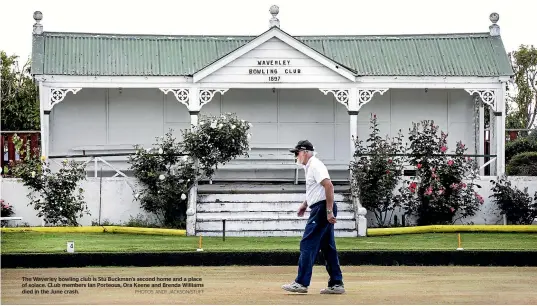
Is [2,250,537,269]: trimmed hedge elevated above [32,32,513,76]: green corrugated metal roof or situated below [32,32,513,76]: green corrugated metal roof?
below

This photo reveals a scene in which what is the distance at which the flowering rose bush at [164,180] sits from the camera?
2348 cm

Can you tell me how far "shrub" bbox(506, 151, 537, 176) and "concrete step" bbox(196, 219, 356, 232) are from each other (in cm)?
569

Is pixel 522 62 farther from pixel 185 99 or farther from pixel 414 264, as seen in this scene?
pixel 414 264

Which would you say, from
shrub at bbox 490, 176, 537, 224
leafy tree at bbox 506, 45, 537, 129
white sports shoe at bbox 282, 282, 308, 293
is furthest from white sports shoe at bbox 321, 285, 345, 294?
leafy tree at bbox 506, 45, 537, 129

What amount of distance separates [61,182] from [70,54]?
12.4 ft

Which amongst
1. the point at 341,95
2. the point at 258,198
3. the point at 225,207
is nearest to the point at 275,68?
the point at 341,95

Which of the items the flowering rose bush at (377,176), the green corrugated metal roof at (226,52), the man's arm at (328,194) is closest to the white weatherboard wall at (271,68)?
the green corrugated metal roof at (226,52)

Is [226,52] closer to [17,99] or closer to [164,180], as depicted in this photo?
[164,180]

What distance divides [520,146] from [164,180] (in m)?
Result: 9.90

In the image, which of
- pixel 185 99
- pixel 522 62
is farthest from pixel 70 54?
pixel 522 62

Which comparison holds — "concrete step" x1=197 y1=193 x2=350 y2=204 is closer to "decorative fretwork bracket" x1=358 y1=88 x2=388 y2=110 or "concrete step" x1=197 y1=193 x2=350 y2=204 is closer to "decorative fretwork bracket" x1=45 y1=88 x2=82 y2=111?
"decorative fretwork bracket" x1=358 y1=88 x2=388 y2=110

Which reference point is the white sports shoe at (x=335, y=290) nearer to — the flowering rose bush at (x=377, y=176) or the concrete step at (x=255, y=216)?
the concrete step at (x=255, y=216)

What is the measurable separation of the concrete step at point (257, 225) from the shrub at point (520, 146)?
7.85m

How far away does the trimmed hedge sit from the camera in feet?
54.9
